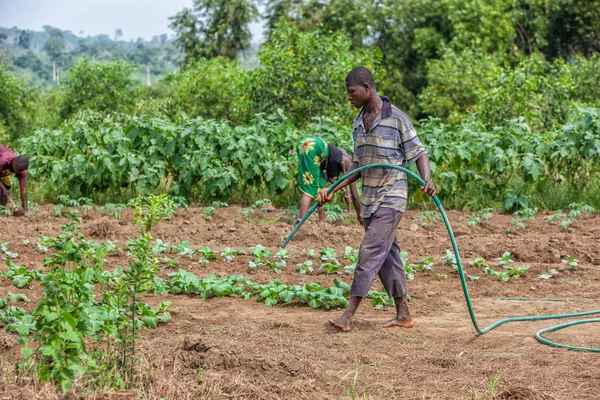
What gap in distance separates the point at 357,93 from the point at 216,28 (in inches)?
1333

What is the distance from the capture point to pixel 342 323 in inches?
201

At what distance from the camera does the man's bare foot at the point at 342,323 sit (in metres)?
5.09

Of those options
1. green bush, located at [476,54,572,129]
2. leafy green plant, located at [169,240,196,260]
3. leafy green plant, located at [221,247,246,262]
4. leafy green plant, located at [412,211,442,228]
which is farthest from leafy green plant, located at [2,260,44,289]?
green bush, located at [476,54,572,129]

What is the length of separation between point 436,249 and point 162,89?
31.1 metres

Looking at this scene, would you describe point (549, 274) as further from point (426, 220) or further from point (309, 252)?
point (426, 220)

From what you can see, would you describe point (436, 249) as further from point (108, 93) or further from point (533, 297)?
point (108, 93)

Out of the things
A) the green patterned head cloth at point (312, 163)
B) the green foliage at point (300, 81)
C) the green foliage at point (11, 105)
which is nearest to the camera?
the green patterned head cloth at point (312, 163)

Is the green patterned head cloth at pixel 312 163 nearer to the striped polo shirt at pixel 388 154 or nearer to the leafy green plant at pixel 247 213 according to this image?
the leafy green plant at pixel 247 213

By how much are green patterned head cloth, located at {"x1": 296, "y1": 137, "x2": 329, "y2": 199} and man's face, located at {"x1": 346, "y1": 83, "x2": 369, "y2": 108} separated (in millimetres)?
4009

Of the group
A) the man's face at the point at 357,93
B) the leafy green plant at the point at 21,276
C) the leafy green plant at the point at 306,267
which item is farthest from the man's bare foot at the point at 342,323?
the leafy green plant at the point at 21,276

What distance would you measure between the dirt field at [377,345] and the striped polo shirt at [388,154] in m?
0.84

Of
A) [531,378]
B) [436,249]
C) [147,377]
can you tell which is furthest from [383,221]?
[436,249]

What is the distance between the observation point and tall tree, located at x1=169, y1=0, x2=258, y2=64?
1453 inches

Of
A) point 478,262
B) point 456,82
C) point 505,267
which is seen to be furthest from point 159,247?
point 456,82
